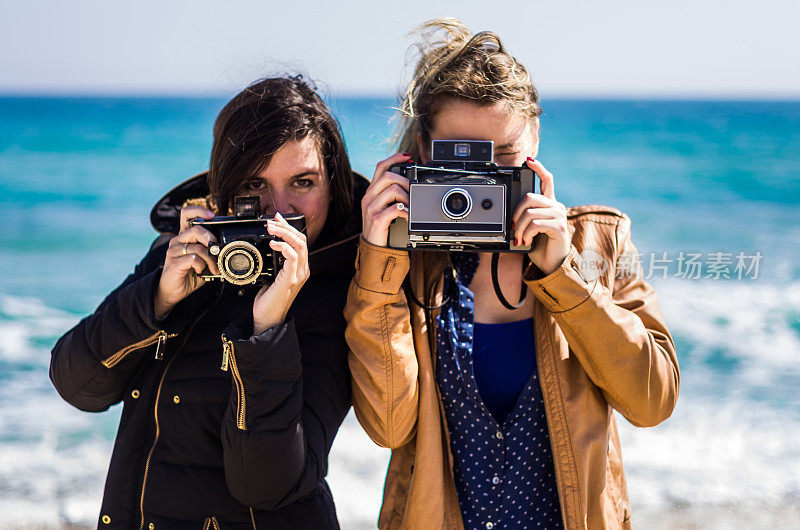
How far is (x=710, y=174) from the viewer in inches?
624

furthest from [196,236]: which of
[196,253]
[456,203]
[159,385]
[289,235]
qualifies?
[456,203]

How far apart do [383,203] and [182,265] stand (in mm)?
487

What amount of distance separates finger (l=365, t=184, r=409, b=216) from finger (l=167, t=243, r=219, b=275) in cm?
38

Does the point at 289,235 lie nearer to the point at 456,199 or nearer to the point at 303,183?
the point at 303,183

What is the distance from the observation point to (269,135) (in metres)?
1.83

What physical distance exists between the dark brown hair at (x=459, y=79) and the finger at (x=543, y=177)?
0.49ft

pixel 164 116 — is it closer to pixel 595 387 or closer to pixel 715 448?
pixel 715 448

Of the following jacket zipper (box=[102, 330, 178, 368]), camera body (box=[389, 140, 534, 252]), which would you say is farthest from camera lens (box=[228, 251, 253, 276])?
camera body (box=[389, 140, 534, 252])

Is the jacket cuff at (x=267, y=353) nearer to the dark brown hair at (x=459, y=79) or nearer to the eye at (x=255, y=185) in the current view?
the eye at (x=255, y=185)

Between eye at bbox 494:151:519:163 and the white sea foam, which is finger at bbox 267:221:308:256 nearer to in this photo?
eye at bbox 494:151:519:163

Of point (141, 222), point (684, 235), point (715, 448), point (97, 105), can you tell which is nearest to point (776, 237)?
point (684, 235)

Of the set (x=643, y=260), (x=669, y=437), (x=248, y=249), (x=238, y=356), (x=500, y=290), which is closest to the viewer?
(x=238, y=356)

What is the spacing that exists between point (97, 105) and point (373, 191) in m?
28.2

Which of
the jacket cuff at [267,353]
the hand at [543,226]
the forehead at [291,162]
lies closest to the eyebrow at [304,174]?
the forehead at [291,162]
